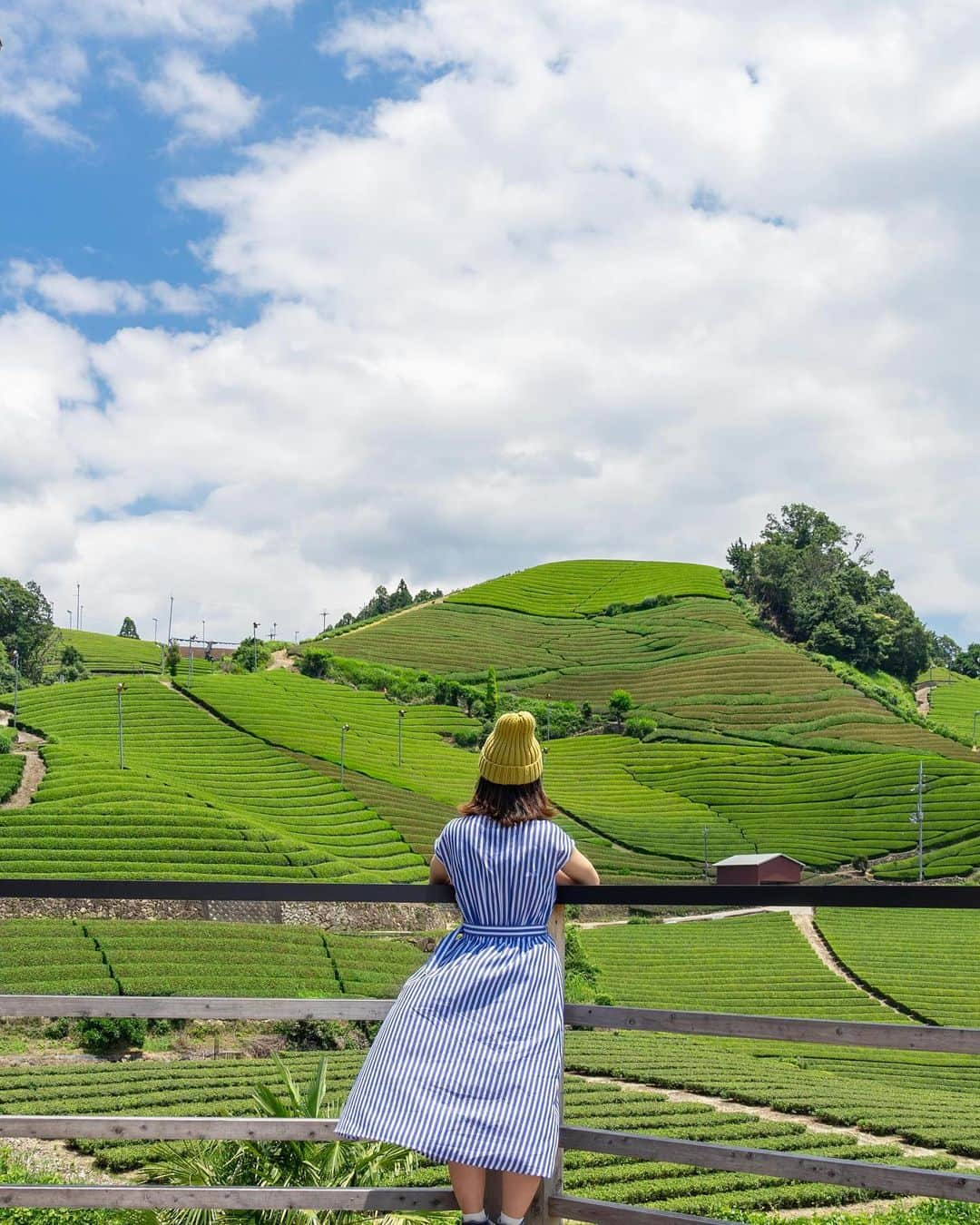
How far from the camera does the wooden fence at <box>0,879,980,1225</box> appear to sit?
2.85m

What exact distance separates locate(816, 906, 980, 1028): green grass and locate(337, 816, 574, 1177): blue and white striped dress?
3345cm

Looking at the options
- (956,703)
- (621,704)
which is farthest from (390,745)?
(956,703)

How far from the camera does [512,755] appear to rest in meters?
3.17

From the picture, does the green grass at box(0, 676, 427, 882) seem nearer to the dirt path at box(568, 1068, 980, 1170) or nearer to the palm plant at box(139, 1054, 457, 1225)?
the dirt path at box(568, 1068, 980, 1170)

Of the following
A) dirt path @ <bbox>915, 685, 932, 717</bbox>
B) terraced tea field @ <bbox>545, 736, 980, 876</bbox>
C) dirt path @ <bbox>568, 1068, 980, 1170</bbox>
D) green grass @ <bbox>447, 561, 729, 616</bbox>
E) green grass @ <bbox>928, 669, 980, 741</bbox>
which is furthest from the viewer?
green grass @ <bbox>447, 561, 729, 616</bbox>

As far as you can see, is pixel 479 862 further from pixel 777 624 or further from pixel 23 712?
pixel 777 624

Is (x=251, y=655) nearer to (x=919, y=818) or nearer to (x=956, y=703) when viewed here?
(x=919, y=818)

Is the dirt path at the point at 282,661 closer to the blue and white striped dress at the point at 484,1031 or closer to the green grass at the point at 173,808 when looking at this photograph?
the green grass at the point at 173,808

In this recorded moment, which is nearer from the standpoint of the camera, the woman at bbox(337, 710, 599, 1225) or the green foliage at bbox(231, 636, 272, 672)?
the woman at bbox(337, 710, 599, 1225)

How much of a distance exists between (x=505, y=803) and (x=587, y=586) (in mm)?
122882

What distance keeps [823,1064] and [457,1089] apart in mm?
25764

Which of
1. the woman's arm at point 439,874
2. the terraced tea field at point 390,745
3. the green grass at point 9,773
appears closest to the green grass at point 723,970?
the terraced tea field at point 390,745

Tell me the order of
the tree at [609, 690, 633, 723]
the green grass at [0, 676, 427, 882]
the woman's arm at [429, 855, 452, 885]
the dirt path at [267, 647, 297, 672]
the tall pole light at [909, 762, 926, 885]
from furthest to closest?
the dirt path at [267, 647, 297, 672]
the tree at [609, 690, 633, 723]
the tall pole light at [909, 762, 926, 885]
the green grass at [0, 676, 427, 882]
the woman's arm at [429, 855, 452, 885]

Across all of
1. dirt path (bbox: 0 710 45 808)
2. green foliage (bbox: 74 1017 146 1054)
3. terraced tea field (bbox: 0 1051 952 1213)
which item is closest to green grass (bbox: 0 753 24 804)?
dirt path (bbox: 0 710 45 808)
